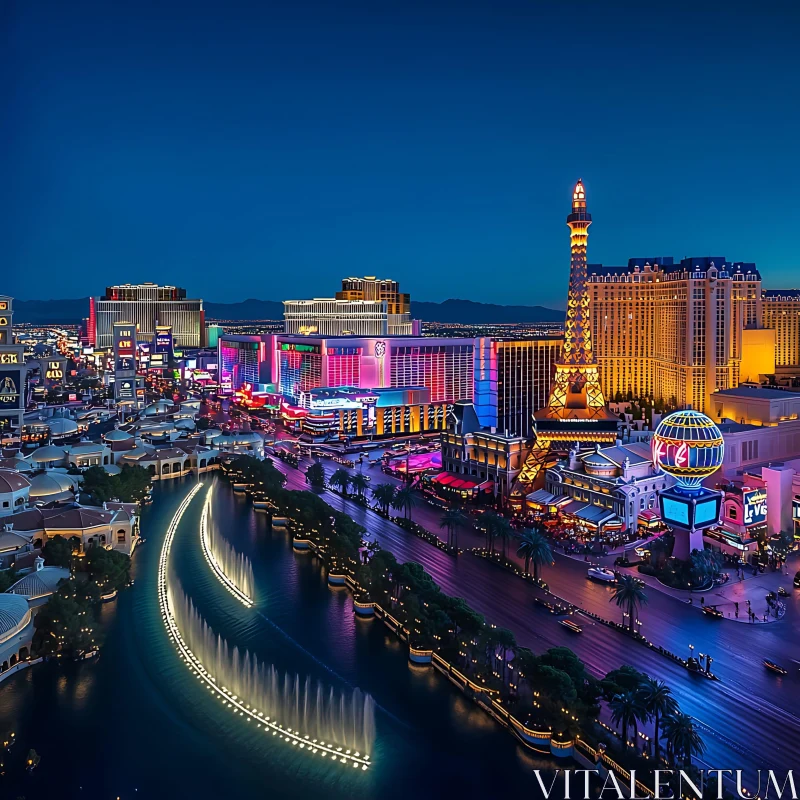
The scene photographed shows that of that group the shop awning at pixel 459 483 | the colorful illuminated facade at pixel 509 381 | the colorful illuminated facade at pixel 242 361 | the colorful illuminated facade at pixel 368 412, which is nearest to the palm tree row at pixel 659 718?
the shop awning at pixel 459 483

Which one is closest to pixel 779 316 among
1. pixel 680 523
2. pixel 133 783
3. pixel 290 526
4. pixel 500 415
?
pixel 500 415

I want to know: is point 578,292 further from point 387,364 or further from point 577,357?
point 387,364

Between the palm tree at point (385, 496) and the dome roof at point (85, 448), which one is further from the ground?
the dome roof at point (85, 448)

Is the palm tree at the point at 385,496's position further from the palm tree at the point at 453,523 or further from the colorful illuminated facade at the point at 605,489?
the colorful illuminated facade at the point at 605,489

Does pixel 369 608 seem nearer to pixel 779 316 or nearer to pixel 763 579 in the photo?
pixel 763 579

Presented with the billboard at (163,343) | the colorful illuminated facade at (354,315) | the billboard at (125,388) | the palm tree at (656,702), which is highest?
the colorful illuminated facade at (354,315)

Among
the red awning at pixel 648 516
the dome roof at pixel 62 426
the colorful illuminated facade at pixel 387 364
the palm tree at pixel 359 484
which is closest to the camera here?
the red awning at pixel 648 516

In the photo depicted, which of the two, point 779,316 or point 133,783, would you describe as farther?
point 779,316
